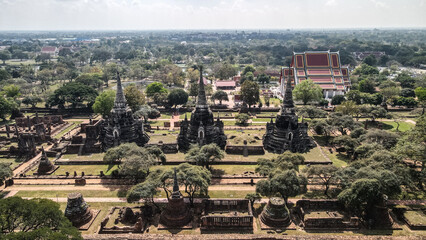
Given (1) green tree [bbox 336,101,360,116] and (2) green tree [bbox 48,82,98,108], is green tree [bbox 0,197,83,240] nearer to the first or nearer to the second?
(2) green tree [bbox 48,82,98,108]

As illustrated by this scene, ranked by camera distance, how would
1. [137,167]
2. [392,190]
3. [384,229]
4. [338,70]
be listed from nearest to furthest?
[384,229], [392,190], [137,167], [338,70]

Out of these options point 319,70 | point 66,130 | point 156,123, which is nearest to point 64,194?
point 66,130

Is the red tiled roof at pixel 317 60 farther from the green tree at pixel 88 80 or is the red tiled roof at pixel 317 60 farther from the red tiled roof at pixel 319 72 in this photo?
the green tree at pixel 88 80

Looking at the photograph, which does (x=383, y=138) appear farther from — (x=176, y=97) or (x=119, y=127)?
(x=176, y=97)

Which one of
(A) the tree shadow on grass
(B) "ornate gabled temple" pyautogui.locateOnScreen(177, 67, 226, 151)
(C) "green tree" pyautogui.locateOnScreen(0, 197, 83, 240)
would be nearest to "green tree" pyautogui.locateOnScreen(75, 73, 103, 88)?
(B) "ornate gabled temple" pyautogui.locateOnScreen(177, 67, 226, 151)

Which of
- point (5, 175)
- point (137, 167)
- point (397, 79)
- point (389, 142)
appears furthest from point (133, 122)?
point (397, 79)

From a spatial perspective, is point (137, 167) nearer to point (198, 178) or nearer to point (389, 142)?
point (198, 178)
